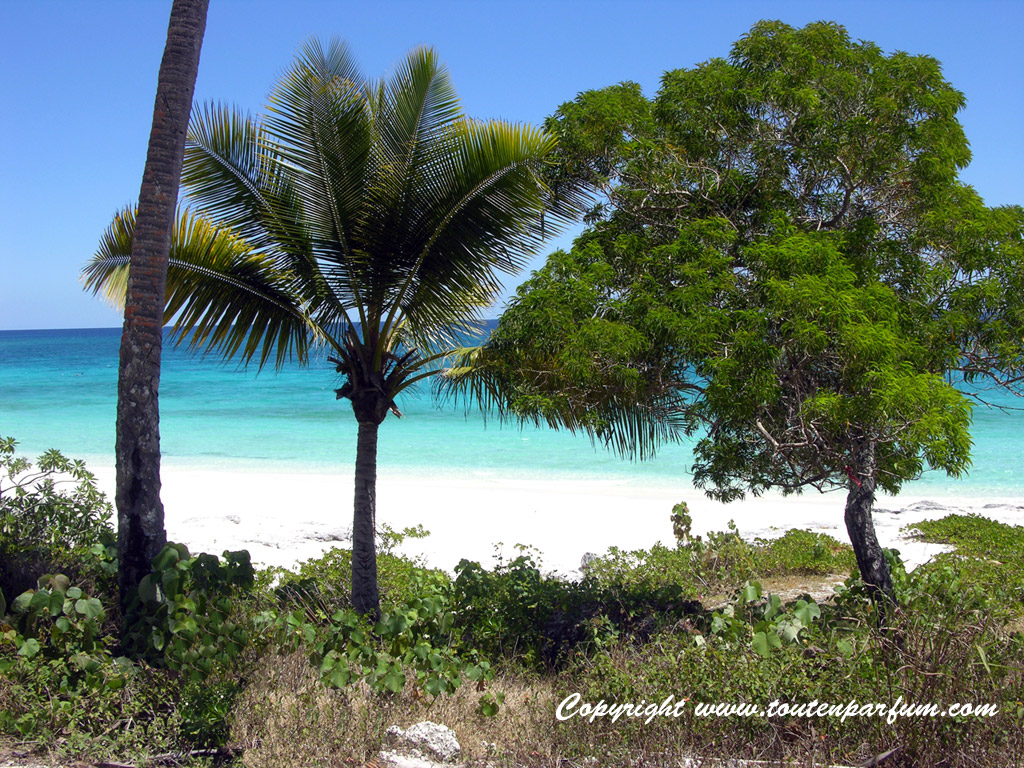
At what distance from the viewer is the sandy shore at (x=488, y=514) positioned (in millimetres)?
11758

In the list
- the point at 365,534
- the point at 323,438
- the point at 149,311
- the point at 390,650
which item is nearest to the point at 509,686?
the point at 390,650

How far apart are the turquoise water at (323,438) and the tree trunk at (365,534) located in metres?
6.16

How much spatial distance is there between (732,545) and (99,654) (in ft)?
24.0

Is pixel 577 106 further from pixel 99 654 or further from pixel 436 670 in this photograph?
pixel 99 654

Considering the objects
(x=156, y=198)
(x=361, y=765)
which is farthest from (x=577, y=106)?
(x=361, y=765)

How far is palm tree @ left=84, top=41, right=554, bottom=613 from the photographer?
6668 millimetres

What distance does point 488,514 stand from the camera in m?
15.0

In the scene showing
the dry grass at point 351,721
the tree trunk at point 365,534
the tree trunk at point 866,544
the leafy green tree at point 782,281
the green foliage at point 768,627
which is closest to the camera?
the dry grass at point 351,721

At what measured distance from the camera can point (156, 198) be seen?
17.8 feet

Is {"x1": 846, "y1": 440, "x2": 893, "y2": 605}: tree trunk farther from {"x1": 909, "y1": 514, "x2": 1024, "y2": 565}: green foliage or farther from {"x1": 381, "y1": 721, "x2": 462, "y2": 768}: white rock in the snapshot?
{"x1": 909, "y1": 514, "x2": 1024, "y2": 565}: green foliage

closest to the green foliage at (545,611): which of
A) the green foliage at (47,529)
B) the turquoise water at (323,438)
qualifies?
the green foliage at (47,529)

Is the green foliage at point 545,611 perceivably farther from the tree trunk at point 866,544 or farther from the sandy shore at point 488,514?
the sandy shore at point 488,514

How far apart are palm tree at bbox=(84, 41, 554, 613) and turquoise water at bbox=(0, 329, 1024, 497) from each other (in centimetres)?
617

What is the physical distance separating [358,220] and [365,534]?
112 inches
